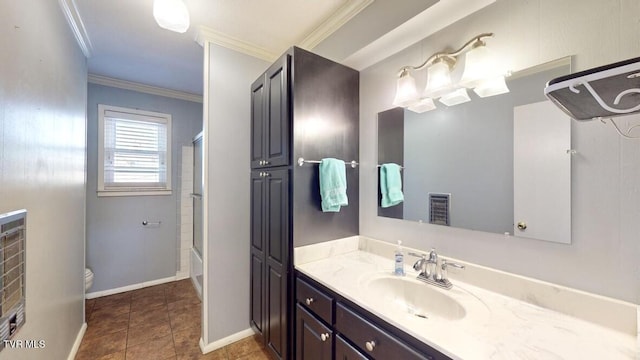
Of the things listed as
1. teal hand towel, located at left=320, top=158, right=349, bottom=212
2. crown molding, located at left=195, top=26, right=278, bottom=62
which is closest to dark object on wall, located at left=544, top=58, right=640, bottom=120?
teal hand towel, located at left=320, top=158, right=349, bottom=212

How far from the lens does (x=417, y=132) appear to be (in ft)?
4.81

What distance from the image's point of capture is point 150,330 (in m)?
2.15

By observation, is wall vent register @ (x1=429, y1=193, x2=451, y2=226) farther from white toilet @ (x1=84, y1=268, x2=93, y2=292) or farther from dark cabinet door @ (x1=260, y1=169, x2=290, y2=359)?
white toilet @ (x1=84, y1=268, x2=93, y2=292)

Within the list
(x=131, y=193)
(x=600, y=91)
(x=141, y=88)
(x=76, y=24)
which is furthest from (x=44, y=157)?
(x=600, y=91)

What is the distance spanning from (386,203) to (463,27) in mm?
1066

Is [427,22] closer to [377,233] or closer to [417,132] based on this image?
[417,132]

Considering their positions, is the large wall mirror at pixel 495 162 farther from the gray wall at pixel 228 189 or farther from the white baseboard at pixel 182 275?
the white baseboard at pixel 182 275

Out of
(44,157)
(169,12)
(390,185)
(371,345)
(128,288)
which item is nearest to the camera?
(371,345)

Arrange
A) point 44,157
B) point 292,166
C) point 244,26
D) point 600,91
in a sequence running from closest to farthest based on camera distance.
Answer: point 600,91 → point 44,157 → point 292,166 → point 244,26

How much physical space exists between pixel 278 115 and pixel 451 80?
41.4 inches

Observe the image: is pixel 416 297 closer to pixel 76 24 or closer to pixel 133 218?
pixel 76 24

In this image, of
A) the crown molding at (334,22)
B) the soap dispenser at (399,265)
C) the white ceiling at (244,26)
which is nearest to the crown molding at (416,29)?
the white ceiling at (244,26)

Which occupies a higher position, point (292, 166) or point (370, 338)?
point (292, 166)

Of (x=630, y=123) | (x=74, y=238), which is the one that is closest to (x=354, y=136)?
(x=630, y=123)
